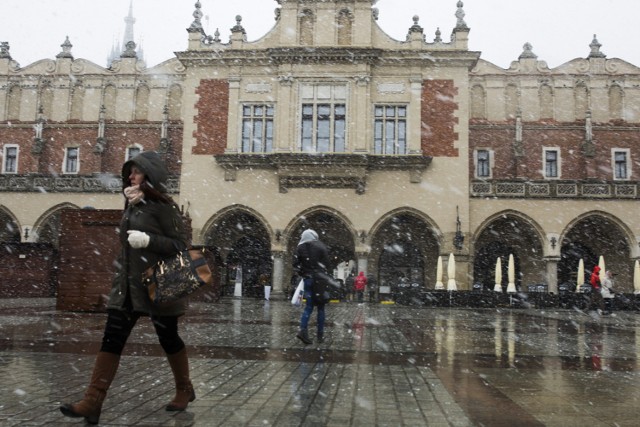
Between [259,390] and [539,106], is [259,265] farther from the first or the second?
[259,390]

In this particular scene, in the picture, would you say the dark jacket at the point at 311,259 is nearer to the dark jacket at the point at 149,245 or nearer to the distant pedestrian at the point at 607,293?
the dark jacket at the point at 149,245

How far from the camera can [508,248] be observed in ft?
97.6

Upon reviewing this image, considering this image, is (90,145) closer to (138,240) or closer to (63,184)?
(63,184)

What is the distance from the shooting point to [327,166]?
26656 mm

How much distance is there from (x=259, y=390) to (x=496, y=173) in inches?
1049

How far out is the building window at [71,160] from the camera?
3178 centimetres

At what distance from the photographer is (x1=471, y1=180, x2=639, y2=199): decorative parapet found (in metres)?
26.5

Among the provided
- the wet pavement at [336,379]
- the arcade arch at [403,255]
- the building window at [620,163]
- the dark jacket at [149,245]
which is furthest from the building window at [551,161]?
the dark jacket at [149,245]

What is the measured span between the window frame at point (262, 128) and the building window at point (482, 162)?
10.1 m

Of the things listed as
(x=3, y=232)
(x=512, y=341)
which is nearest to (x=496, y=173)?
(x=512, y=341)

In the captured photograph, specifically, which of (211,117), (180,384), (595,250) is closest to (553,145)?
(595,250)

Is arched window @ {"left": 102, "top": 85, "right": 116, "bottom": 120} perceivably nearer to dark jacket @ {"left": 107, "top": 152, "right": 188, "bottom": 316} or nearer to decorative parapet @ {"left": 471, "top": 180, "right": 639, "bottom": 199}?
decorative parapet @ {"left": 471, "top": 180, "right": 639, "bottom": 199}

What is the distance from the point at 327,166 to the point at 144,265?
73.5 feet

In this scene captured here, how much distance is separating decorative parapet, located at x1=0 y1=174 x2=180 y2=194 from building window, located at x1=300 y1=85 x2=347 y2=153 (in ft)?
21.4
